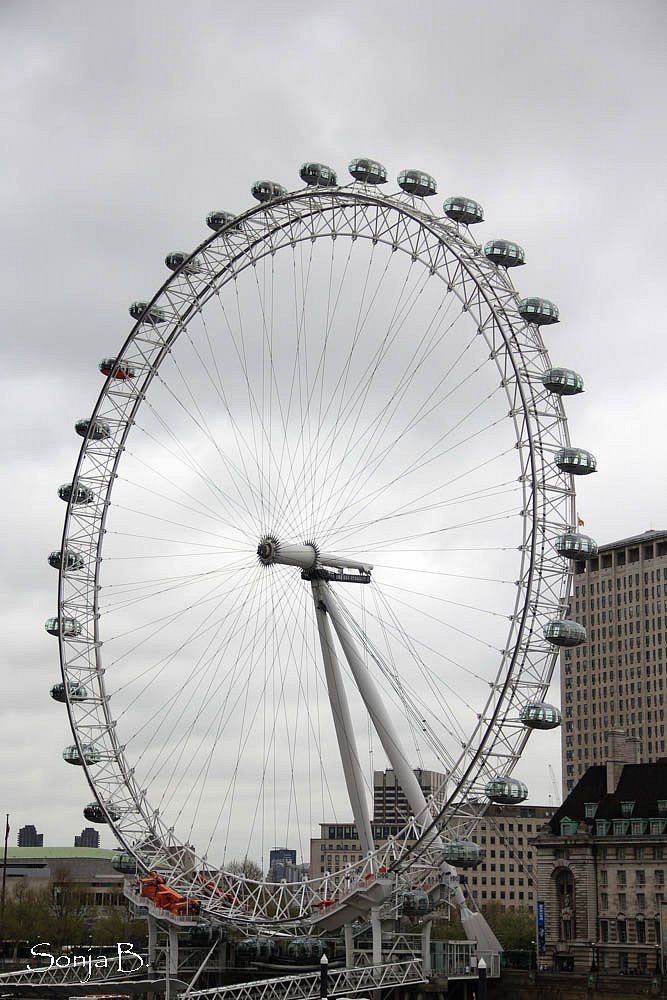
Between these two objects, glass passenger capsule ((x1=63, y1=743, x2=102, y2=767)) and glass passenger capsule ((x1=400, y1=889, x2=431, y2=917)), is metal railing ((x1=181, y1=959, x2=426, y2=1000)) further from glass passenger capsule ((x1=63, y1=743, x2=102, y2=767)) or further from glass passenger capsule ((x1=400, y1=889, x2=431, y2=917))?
glass passenger capsule ((x1=63, y1=743, x2=102, y2=767))

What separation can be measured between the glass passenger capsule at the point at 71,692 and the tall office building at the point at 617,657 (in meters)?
114

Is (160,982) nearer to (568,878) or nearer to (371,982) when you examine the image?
(371,982)

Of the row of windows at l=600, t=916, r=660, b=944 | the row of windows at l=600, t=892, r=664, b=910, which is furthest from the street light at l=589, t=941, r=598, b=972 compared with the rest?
the row of windows at l=600, t=892, r=664, b=910

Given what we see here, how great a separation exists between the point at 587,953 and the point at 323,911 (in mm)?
19910

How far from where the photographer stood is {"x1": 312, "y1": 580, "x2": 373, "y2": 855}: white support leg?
64.9 metres

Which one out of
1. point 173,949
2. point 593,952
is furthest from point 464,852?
point 593,952

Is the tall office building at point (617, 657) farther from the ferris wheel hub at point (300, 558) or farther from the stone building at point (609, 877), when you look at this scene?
the ferris wheel hub at point (300, 558)

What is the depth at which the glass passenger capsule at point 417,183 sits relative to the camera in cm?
6531

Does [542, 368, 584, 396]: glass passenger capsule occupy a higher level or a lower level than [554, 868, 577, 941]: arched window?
higher

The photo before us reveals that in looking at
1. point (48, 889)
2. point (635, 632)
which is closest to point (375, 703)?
point (48, 889)

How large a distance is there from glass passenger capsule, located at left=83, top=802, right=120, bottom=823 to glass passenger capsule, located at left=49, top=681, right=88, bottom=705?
18.0ft

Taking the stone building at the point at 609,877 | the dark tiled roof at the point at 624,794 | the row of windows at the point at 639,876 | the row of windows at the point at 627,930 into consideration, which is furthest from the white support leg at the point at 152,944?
the row of windows at the point at 639,876

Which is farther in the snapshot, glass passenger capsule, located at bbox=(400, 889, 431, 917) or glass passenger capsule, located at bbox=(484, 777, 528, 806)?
glass passenger capsule, located at bbox=(400, 889, 431, 917)

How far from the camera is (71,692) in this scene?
243ft
